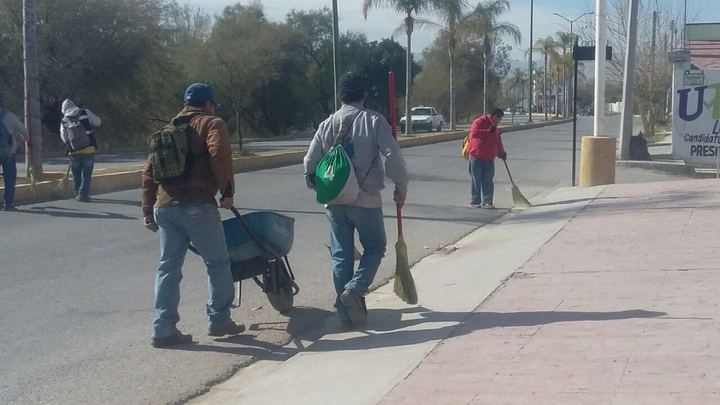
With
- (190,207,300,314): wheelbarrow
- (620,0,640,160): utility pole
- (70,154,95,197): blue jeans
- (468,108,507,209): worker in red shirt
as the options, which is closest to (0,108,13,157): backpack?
(70,154,95,197): blue jeans

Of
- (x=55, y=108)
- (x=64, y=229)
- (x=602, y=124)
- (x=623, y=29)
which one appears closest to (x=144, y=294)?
(x=64, y=229)

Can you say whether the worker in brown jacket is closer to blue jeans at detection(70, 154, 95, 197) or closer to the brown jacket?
the brown jacket

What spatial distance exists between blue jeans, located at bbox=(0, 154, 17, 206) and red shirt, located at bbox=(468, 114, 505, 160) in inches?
275

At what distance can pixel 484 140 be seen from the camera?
15344 mm

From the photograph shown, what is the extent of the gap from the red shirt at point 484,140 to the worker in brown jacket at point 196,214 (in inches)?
347

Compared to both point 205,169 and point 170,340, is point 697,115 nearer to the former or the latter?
point 205,169

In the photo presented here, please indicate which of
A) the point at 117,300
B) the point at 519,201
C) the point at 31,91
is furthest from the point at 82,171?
the point at 117,300

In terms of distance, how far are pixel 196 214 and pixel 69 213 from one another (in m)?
8.06

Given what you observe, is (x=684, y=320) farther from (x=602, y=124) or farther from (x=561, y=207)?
(x=602, y=124)

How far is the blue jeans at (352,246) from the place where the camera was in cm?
709

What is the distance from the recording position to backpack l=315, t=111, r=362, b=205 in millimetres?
6910

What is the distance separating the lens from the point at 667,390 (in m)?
5.00

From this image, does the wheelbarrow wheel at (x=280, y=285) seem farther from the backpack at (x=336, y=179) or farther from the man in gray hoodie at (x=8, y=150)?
the man in gray hoodie at (x=8, y=150)

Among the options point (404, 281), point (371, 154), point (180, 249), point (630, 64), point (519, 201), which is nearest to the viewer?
point (180, 249)
